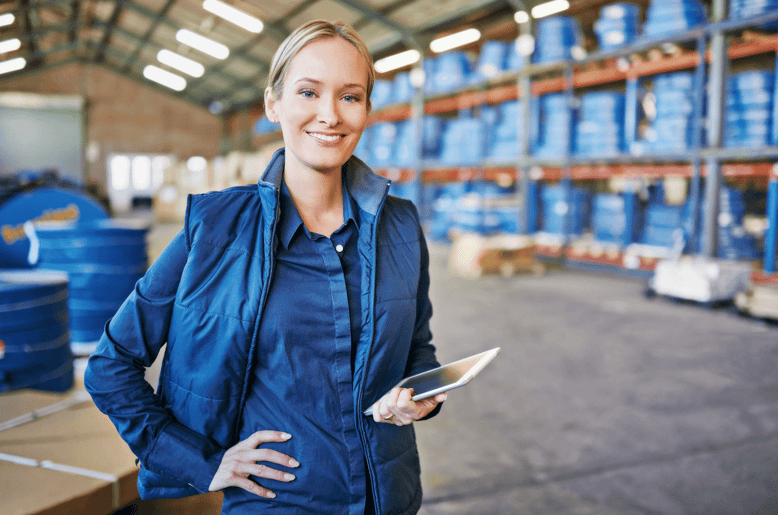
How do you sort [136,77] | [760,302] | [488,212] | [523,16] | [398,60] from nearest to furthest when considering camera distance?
[760,302] → [488,212] → [523,16] → [398,60] → [136,77]

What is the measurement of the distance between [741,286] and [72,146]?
22.5m

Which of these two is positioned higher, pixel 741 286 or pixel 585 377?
pixel 741 286

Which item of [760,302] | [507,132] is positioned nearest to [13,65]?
[507,132]

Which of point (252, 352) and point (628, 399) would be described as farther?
point (628, 399)

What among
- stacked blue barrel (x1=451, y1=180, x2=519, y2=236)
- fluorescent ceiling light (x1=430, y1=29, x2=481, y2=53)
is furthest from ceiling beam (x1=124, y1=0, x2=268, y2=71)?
stacked blue barrel (x1=451, y1=180, x2=519, y2=236)

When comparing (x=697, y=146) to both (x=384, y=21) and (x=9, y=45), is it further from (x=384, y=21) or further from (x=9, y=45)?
(x=9, y=45)

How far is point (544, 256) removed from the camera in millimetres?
8766

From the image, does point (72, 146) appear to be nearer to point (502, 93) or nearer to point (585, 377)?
point (502, 93)

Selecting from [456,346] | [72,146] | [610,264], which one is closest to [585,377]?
[456,346]

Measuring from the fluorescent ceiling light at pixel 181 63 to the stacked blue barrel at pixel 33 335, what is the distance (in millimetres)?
19046

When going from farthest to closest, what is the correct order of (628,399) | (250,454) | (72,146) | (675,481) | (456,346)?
(72,146)
(456,346)
(628,399)
(675,481)
(250,454)

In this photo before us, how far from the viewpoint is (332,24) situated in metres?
1.15

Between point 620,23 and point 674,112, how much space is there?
1.48 m

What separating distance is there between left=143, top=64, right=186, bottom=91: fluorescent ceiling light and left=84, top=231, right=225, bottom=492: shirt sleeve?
76.2 feet
